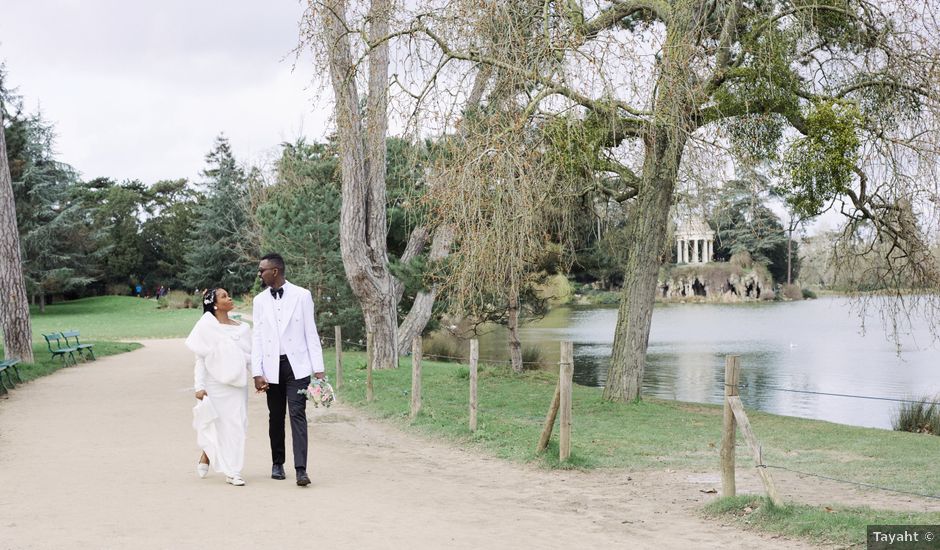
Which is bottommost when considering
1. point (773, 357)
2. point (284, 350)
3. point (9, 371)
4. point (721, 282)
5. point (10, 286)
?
point (773, 357)

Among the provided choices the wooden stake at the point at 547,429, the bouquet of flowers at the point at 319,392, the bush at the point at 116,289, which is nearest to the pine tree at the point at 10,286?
the bouquet of flowers at the point at 319,392

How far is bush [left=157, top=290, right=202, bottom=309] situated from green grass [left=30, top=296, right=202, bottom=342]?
27.2 inches

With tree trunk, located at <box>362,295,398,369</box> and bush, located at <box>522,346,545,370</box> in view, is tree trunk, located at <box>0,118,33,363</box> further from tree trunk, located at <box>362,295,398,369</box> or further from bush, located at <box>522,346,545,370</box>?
bush, located at <box>522,346,545,370</box>

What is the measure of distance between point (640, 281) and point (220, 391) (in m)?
8.93

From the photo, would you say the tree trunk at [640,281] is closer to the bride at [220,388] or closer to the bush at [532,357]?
the bride at [220,388]

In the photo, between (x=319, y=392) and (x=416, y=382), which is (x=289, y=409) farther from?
(x=416, y=382)

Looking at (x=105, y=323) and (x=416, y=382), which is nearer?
(x=416, y=382)

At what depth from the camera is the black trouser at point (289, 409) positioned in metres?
8.21

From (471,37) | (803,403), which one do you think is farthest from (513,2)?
(803,403)

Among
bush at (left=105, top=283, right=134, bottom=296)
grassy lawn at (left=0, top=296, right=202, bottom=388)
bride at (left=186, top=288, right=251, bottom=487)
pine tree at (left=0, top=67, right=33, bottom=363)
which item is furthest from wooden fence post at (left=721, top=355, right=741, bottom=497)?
bush at (left=105, top=283, right=134, bottom=296)

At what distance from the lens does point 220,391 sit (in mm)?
8578

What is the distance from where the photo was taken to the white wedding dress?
27.6 feet

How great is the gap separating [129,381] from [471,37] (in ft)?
36.3

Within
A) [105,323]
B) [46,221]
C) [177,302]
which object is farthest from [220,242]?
[105,323]
